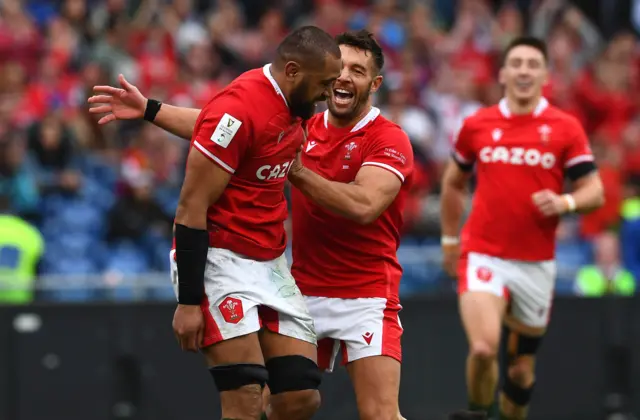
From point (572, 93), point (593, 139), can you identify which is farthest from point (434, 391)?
point (572, 93)

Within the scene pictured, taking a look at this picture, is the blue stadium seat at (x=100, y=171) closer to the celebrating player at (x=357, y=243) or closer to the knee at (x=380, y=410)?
the celebrating player at (x=357, y=243)

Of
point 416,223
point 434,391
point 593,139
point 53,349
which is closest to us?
point 53,349

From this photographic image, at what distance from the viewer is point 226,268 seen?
20.1 ft

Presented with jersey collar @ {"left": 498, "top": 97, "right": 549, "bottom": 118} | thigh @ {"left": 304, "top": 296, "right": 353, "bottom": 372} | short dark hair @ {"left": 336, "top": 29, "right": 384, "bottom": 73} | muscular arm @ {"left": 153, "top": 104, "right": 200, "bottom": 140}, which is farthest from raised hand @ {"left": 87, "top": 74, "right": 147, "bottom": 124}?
jersey collar @ {"left": 498, "top": 97, "right": 549, "bottom": 118}

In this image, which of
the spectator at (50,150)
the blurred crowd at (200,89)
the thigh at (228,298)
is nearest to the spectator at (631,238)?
the blurred crowd at (200,89)

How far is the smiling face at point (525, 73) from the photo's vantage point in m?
8.91

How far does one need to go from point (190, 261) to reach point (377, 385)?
4.85 ft

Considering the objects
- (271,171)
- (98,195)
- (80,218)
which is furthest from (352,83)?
(98,195)

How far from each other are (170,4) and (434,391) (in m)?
6.58

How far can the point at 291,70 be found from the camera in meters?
6.11

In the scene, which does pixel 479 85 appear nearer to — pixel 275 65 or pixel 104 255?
pixel 104 255

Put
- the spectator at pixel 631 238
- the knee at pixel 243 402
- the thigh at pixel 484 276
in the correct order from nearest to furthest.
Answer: the knee at pixel 243 402 → the thigh at pixel 484 276 → the spectator at pixel 631 238

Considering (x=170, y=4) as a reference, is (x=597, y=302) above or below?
below

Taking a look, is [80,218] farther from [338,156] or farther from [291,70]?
[291,70]
